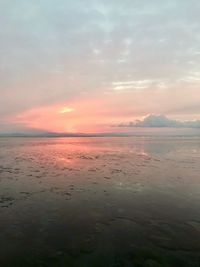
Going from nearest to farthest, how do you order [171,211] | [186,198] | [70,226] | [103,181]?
[70,226] → [171,211] → [186,198] → [103,181]

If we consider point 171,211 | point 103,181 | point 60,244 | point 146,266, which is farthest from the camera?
point 103,181

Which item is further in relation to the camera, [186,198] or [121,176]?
[121,176]

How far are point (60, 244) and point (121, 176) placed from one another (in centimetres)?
1459

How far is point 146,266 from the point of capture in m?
7.97

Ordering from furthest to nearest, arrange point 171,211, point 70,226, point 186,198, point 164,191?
point 164,191 → point 186,198 → point 171,211 → point 70,226

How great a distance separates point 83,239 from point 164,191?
9.09 metres

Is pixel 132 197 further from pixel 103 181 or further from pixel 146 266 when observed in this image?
pixel 146 266

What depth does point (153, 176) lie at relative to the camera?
2369 centimetres

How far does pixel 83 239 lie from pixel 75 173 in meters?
15.4

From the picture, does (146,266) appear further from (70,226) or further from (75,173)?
(75,173)

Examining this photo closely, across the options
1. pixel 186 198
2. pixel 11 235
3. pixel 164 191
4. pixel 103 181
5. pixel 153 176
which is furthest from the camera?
pixel 153 176

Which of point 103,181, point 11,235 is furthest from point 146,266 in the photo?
point 103,181

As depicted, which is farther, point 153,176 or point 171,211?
point 153,176

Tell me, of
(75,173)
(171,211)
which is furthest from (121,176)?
(171,211)
